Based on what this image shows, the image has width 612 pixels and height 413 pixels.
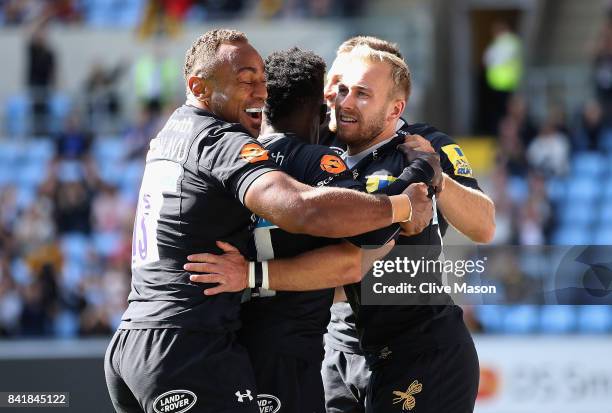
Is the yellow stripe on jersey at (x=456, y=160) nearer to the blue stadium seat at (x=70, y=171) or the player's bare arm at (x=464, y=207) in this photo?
the player's bare arm at (x=464, y=207)

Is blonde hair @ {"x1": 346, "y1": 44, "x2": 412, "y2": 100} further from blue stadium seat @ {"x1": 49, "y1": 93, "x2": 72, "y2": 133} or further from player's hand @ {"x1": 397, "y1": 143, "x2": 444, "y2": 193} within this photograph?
blue stadium seat @ {"x1": 49, "y1": 93, "x2": 72, "y2": 133}

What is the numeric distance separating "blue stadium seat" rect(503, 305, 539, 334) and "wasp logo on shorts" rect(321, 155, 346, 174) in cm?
638

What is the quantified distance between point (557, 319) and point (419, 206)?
6.53 meters

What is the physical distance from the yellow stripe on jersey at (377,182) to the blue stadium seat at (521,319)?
6075 mm

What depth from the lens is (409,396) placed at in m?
4.29

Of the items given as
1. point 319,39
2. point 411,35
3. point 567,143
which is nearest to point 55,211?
point 319,39

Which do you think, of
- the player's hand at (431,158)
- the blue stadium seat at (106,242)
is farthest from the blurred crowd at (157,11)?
the player's hand at (431,158)

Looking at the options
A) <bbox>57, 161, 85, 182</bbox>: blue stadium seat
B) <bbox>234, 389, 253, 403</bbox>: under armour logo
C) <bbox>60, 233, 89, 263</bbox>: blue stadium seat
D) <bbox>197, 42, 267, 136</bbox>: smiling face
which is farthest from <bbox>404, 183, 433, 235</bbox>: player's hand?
<bbox>57, 161, 85, 182</bbox>: blue stadium seat

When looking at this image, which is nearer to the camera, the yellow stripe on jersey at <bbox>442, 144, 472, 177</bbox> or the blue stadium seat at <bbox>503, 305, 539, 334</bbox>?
the yellow stripe on jersey at <bbox>442, 144, 472, 177</bbox>

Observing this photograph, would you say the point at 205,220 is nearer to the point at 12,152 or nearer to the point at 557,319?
the point at 557,319

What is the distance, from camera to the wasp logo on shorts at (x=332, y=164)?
12.9 ft

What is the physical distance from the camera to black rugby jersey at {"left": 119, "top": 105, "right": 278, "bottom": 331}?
12.5 ft

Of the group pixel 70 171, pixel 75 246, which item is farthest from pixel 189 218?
pixel 70 171

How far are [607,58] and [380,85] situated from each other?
9.46m
